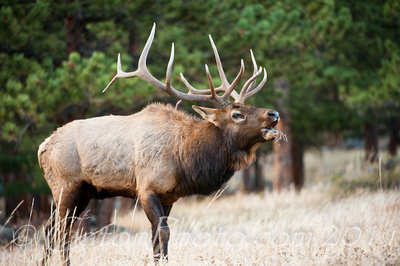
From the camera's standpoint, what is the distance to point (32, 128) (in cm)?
734

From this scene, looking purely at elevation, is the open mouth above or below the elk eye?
below

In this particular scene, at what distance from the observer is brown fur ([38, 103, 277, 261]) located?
4.89 m

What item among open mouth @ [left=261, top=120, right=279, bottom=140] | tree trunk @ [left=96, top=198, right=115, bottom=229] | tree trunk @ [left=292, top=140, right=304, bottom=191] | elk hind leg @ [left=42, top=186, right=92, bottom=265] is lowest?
tree trunk @ [left=292, top=140, right=304, bottom=191]

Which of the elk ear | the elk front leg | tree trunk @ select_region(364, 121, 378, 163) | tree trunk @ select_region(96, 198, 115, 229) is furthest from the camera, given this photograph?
tree trunk @ select_region(364, 121, 378, 163)

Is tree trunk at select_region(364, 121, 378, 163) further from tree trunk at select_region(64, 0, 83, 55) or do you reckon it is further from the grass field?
tree trunk at select_region(64, 0, 83, 55)

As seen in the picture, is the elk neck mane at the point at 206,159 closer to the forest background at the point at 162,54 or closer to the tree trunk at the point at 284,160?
the forest background at the point at 162,54

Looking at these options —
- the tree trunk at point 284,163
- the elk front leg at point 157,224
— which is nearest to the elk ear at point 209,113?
the elk front leg at point 157,224

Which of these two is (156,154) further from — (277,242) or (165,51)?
(165,51)

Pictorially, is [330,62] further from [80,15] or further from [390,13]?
[80,15]

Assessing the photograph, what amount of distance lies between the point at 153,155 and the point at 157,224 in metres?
0.73

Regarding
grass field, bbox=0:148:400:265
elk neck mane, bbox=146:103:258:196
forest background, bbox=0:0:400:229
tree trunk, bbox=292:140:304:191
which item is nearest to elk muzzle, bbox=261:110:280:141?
elk neck mane, bbox=146:103:258:196

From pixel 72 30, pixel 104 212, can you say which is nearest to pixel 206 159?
pixel 104 212

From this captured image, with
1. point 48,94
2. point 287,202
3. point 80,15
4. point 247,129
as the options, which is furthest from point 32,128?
point 287,202

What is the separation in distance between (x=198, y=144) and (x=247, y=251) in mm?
1324
